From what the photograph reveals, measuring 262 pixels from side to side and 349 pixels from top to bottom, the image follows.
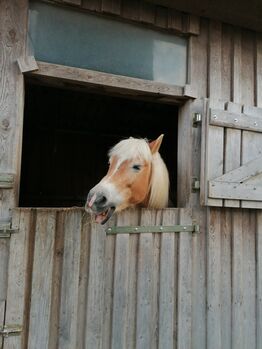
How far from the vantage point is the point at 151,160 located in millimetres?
2152

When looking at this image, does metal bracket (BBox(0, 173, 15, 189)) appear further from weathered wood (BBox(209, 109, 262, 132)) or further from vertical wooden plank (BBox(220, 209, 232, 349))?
vertical wooden plank (BBox(220, 209, 232, 349))

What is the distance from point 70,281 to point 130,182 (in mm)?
684

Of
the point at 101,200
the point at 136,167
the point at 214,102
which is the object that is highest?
the point at 214,102

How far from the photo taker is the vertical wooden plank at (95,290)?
1.94m

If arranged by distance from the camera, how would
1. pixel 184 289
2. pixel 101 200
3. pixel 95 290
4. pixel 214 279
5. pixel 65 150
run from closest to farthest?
pixel 101 200
pixel 95 290
pixel 184 289
pixel 214 279
pixel 65 150

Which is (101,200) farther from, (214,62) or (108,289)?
(214,62)

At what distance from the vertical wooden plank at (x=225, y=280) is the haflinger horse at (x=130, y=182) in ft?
1.67

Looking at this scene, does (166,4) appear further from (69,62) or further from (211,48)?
(69,62)

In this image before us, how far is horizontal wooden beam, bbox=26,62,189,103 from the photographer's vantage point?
194 cm

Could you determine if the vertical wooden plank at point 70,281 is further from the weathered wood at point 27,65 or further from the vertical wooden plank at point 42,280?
the weathered wood at point 27,65

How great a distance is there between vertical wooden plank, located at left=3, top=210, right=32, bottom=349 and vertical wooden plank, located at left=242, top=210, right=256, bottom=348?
1558mm

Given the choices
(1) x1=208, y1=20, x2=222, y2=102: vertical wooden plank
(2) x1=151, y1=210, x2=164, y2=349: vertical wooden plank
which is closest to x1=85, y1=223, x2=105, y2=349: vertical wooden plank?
(2) x1=151, y1=210, x2=164, y2=349: vertical wooden plank

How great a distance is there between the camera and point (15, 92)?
189 centimetres

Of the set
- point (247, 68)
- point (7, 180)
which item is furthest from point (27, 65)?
point (247, 68)
